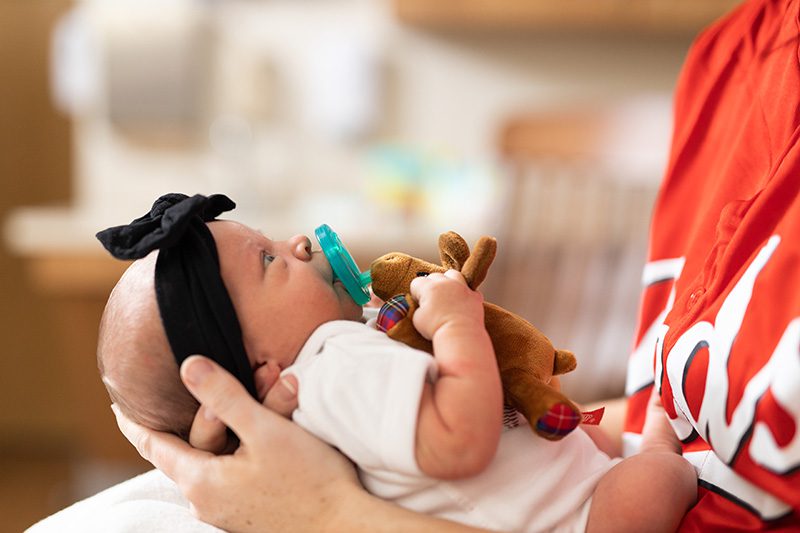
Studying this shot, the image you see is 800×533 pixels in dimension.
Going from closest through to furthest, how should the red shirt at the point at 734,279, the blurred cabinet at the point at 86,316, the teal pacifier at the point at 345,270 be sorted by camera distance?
1. the red shirt at the point at 734,279
2. the teal pacifier at the point at 345,270
3. the blurred cabinet at the point at 86,316

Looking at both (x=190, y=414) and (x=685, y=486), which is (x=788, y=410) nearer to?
(x=685, y=486)

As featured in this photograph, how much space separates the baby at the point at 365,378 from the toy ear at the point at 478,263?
2cm

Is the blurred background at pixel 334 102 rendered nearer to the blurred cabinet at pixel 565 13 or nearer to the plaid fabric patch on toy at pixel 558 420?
the blurred cabinet at pixel 565 13

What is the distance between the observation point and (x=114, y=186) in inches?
133

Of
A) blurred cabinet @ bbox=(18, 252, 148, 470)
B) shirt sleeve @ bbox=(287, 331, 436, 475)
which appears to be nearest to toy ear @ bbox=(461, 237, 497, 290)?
shirt sleeve @ bbox=(287, 331, 436, 475)

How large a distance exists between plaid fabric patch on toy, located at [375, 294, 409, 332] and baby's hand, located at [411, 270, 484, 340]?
0.06ft

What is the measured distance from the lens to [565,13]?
3.06m

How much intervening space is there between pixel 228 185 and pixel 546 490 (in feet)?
8.76

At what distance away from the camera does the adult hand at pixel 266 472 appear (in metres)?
0.77

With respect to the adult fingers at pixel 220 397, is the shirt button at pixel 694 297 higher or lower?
higher

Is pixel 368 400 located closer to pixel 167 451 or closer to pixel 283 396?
pixel 283 396

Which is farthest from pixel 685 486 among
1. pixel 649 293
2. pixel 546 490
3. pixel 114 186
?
pixel 114 186

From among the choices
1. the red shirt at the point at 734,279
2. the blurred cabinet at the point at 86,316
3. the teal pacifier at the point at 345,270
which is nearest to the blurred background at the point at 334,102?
the blurred cabinet at the point at 86,316

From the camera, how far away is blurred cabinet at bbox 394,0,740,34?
305 cm
